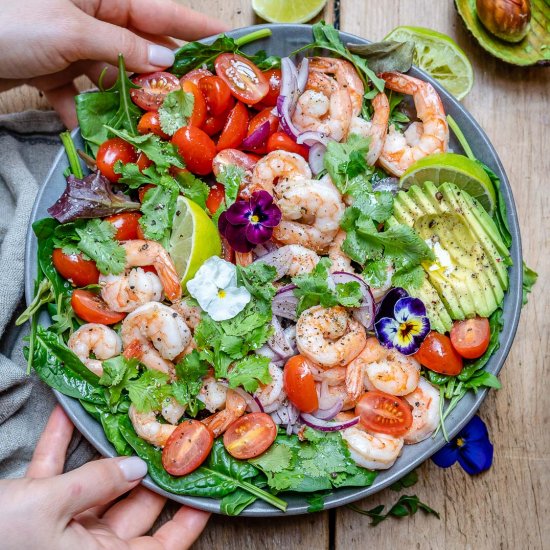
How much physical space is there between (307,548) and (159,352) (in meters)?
1.22

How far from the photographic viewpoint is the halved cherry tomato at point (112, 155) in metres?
2.88

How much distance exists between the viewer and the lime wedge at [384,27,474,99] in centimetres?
311

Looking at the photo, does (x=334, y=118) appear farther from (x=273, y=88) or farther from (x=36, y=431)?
(x=36, y=431)

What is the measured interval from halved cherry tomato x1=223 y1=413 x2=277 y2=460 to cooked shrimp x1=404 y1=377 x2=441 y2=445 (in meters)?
0.58

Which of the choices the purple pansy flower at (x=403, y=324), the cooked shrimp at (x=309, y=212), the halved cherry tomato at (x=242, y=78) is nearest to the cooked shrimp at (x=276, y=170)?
the cooked shrimp at (x=309, y=212)

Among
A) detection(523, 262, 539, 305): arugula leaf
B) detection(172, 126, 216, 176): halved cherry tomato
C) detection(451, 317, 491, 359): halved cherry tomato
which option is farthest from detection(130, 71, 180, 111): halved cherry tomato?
detection(523, 262, 539, 305): arugula leaf

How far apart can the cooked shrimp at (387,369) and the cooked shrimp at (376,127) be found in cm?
81

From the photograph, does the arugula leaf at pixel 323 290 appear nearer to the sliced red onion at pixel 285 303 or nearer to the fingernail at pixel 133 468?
the sliced red onion at pixel 285 303

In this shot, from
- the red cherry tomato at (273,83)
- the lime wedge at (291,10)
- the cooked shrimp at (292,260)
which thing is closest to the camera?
the cooked shrimp at (292,260)

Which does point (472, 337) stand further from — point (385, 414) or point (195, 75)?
point (195, 75)

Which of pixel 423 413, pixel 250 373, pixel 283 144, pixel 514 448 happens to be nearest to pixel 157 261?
pixel 250 373

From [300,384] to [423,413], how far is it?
53 cm

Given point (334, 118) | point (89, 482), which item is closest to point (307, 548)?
point (89, 482)

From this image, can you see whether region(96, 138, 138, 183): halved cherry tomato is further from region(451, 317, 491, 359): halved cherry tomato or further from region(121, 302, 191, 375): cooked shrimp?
region(451, 317, 491, 359): halved cherry tomato
